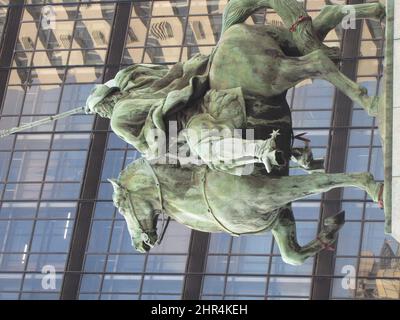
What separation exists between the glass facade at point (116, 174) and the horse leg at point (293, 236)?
10.7m

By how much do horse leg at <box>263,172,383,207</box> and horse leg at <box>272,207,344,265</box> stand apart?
60cm

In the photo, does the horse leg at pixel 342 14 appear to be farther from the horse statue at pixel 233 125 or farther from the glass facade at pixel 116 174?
the glass facade at pixel 116 174

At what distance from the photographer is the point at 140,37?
89.3ft

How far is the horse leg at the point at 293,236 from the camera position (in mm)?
13477

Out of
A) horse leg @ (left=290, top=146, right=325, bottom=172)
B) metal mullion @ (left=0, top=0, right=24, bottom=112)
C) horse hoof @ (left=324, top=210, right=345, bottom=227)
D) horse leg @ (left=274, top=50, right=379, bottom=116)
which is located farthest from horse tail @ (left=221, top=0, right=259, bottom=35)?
metal mullion @ (left=0, top=0, right=24, bottom=112)

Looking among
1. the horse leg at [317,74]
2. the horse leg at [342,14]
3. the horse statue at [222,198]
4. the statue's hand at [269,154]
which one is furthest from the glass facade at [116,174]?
the statue's hand at [269,154]

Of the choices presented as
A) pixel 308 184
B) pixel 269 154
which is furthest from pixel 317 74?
pixel 269 154

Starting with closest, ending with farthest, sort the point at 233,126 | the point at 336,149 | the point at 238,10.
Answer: the point at 233,126 → the point at 238,10 → the point at 336,149

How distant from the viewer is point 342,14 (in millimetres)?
13266

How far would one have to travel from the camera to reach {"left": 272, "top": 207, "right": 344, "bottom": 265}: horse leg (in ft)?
44.2

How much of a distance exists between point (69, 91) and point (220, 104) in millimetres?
14748

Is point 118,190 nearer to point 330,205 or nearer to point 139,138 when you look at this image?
point 139,138

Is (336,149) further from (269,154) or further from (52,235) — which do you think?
(269,154)
